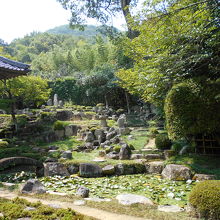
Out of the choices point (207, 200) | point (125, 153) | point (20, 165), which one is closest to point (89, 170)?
point (125, 153)

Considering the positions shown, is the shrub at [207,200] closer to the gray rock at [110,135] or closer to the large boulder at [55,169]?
the large boulder at [55,169]

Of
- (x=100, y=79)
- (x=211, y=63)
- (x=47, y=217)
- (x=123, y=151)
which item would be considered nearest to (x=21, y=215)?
(x=47, y=217)

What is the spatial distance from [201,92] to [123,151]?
12.1ft

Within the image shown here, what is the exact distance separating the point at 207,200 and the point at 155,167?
11.9 ft

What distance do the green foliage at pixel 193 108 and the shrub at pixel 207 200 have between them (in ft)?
9.99

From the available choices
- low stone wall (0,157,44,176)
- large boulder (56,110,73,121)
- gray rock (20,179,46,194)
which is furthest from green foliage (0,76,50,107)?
gray rock (20,179,46,194)

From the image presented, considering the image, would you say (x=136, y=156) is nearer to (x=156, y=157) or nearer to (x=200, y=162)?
(x=156, y=157)

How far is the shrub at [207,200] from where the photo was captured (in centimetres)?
301

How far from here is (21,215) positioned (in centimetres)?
293

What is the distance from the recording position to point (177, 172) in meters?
5.83

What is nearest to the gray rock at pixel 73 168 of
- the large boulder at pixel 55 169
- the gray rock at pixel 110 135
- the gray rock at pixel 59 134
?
the large boulder at pixel 55 169

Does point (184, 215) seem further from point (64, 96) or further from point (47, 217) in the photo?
point (64, 96)

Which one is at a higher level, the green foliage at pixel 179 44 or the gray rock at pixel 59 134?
the green foliage at pixel 179 44

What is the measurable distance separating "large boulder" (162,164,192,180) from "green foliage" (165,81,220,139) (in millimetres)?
1072
